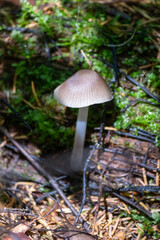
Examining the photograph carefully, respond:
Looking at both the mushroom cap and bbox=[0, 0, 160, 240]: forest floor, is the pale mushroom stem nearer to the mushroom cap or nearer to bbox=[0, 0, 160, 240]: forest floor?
bbox=[0, 0, 160, 240]: forest floor

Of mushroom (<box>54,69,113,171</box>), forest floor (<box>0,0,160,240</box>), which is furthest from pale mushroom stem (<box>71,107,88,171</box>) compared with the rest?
mushroom (<box>54,69,113,171</box>)

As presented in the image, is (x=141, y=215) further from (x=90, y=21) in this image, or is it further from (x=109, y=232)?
(x=90, y=21)

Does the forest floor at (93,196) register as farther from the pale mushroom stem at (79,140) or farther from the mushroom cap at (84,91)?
the mushroom cap at (84,91)

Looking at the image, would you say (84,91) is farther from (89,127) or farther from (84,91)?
(89,127)

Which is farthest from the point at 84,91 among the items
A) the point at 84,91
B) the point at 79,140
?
the point at 79,140

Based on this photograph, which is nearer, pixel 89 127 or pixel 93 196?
pixel 93 196

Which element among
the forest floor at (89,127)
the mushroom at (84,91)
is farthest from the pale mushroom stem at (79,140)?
the mushroom at (84,91)

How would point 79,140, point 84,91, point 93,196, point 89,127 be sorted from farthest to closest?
point 89,127
point 79,140
point 93,196
point 84,91
